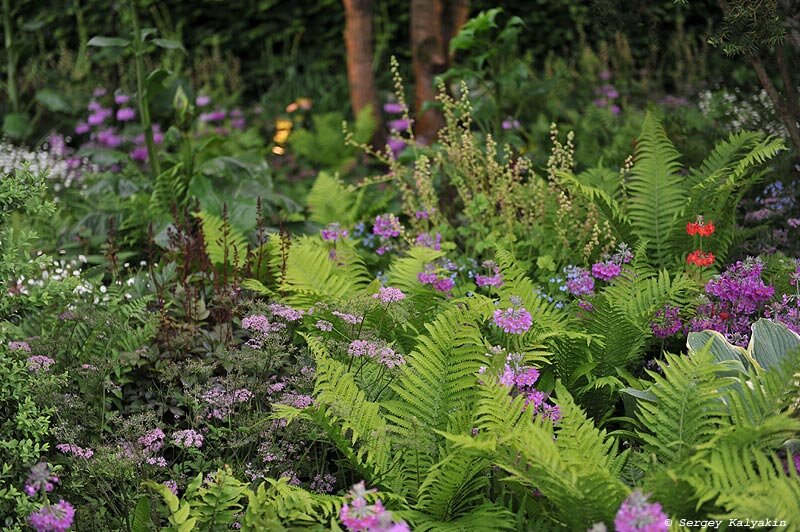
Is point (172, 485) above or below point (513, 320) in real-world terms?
below

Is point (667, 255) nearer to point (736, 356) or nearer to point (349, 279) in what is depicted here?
point (736, 356)

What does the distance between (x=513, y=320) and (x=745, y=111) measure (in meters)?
3.29

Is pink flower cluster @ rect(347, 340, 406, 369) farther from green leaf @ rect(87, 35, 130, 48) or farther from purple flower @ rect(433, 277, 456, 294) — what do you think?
green leaf @ rect(87, 35, 130, 48)

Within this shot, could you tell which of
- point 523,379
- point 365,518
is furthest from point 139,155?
point 365,518

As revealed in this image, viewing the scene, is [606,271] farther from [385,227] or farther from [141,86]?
[141,86]

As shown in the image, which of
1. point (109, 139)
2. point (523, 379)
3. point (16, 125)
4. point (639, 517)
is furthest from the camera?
point (16, 125)

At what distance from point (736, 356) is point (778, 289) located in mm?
653

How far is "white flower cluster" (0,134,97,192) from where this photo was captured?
5902 millimetres

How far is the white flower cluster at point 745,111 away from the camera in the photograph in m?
4.64

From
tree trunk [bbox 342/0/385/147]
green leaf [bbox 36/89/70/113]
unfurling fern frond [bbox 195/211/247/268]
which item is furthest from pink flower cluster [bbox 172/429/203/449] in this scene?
green leaf [bbox 36/89/70/113]

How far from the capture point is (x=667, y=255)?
3775 mm

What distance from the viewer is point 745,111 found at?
532 centimetres

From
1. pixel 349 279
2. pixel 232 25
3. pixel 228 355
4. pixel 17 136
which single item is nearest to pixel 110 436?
pixel 228 355

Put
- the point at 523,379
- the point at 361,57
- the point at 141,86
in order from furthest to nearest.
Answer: the point at 361,57 → the point at 141,86 → the point at 523,379
